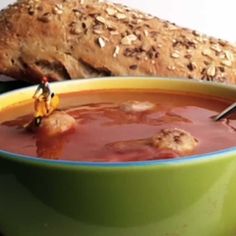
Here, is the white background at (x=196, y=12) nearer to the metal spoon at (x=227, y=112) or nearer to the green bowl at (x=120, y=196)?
the metal spoon at (x=227, y=112)

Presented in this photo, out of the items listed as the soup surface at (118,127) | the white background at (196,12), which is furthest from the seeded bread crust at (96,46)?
the white background at (196,12)

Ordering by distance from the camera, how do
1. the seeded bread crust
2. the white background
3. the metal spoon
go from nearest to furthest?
the metal spoon
the seeded bread crust
the white background

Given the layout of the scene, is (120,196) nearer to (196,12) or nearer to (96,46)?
(96,46)

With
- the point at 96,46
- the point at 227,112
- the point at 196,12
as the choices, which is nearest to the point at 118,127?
the point at 227,112

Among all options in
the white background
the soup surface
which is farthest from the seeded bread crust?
the white background

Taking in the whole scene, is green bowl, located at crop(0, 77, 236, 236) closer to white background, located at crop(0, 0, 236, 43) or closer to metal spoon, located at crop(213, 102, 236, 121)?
metal spoon, located at crop(213, 102, 236, 121)

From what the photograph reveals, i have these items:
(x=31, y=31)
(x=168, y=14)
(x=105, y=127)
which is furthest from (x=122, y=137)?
(x=168, y=14)
